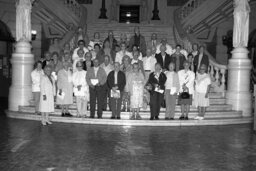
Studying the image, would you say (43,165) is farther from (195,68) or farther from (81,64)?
(195,68)

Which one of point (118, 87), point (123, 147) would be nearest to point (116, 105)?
point (118, 87)

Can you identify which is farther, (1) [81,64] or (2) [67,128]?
(1) [81,64]

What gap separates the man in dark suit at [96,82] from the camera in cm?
1011

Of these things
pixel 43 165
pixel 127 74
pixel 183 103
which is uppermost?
pixel 127 74

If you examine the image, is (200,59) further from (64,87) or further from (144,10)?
(144,10)

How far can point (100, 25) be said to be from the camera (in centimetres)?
1852

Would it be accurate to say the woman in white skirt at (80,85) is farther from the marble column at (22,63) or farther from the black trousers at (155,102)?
the marble column at (22,63)

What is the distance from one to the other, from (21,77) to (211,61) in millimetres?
6577

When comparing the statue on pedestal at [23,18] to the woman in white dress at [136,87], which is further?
the statue on pedestal at [23,18]

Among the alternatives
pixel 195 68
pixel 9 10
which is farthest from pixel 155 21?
pixel 195 68

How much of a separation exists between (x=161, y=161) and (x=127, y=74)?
437cm

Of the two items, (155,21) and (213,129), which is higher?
(155,21)

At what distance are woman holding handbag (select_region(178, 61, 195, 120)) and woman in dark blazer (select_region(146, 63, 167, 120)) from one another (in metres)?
0.58

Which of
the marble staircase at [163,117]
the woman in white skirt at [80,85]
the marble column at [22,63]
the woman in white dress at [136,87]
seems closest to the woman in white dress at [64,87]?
the woman in white skirt at [80,85]
